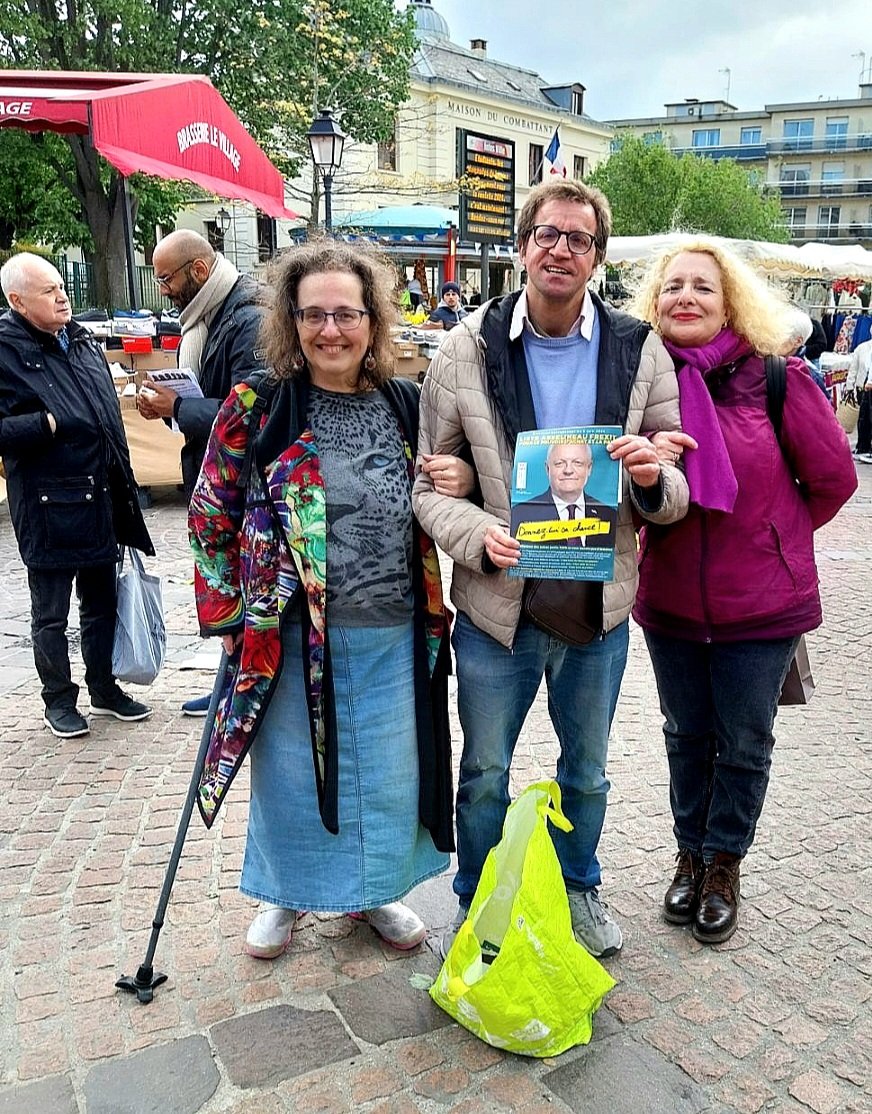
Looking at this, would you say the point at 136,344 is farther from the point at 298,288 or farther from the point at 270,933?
the point at 270,933

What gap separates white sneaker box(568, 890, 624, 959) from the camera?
278 cm

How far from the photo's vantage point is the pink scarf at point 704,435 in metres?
2.46

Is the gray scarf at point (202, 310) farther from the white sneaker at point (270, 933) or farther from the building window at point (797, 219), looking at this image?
the building window at point (797, 219)

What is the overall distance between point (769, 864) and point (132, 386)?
6901 millimetres

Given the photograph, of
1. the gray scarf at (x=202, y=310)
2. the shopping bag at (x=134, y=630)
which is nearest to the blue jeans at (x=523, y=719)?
the gray scarf at (x=202, y=310)

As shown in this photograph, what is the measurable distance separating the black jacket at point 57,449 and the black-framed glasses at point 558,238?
2.61 metres

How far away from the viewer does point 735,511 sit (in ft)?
8.56

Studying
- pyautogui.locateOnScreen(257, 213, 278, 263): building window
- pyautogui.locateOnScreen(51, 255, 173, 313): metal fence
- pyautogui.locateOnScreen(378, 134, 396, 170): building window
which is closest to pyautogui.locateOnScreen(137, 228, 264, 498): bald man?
pyautogui.locateOnScreen(51, 255, 173, 313): metal fence

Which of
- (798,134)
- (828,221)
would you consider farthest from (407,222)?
(798,134)

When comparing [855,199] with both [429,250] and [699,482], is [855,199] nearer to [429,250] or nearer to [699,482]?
[429,250]

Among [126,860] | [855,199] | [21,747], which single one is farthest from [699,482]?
[855,199]

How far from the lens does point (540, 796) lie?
94.8 inches

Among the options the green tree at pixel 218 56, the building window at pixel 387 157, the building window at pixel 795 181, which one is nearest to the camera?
the green tree at pixel 218 56

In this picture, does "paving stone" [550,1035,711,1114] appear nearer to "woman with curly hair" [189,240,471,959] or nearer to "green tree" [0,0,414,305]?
"woman with curly hair" [189,240,471,959]
